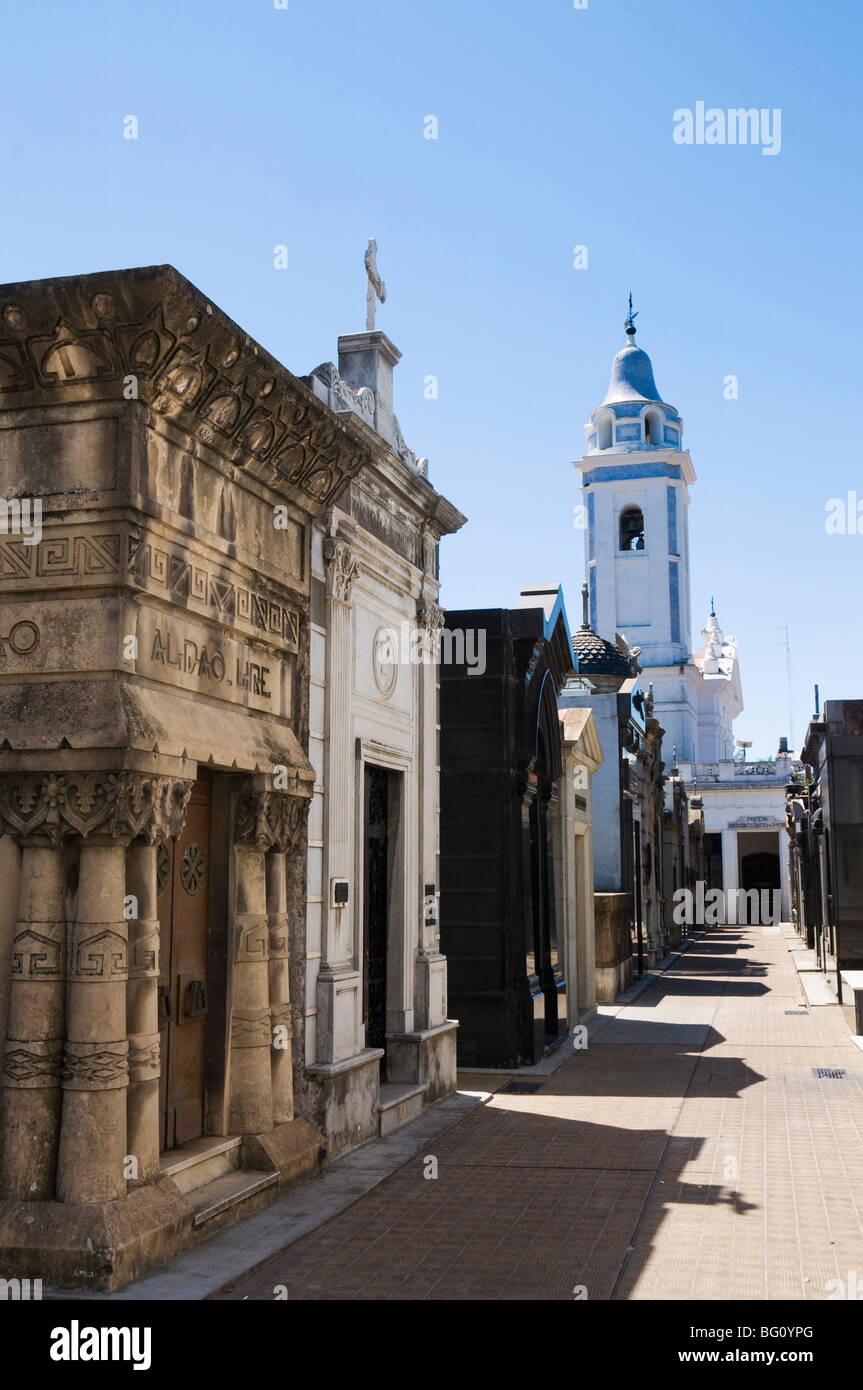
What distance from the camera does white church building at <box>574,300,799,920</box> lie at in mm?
53875

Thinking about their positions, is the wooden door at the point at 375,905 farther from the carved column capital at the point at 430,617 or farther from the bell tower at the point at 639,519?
the bell tower at the point at 639,519

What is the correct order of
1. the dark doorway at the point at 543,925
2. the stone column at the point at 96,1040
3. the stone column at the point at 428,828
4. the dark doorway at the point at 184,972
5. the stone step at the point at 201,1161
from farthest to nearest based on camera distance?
the dark doorway at the point at 543,925 < the stone column at the point at 428,828 < the dark doorway at the point at 184,972 < the stone step at the point at 201,1161 < the stone column at the point at 96,1040

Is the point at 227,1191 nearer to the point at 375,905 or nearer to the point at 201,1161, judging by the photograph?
the point at 201,1161

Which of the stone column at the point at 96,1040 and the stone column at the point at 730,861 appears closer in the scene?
the stone column at the point at 96,1040

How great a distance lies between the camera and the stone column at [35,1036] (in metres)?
5.82

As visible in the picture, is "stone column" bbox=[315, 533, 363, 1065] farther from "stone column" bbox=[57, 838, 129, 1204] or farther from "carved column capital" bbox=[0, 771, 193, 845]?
"carved column capital" bbox=[0, 771, 193, 845]

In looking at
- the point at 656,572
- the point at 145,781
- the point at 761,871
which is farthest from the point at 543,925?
the point at 761,871

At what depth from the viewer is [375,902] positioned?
10.7 meters

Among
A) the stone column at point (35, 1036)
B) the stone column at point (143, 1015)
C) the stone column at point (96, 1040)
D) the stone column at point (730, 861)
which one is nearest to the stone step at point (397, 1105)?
the stone column at point (143, 1015)

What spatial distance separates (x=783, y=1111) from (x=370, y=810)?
14.9 ft

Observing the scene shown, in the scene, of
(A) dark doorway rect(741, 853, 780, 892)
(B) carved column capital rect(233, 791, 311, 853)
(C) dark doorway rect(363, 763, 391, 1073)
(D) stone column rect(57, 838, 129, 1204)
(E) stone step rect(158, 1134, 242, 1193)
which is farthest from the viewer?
(A) dark doorway rect(741, 853, 780, 892)

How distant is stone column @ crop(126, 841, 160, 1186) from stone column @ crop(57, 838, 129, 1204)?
13cm

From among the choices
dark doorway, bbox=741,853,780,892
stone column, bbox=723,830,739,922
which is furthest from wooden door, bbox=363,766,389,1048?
dark doorway, bbox=741,853,780,892

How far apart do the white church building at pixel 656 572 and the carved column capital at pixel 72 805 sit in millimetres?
48969
